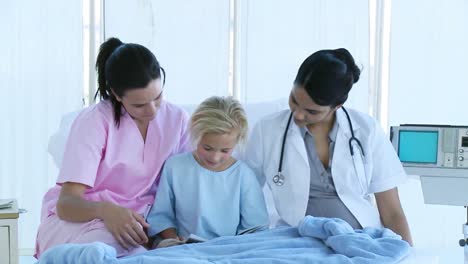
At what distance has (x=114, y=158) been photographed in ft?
7.31

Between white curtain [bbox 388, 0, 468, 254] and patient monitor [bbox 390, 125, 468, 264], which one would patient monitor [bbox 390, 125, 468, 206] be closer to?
patient monitor [bbox 390, 125, 468, 264]

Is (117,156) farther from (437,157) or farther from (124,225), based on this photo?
(437,157)

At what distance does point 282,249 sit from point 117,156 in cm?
67

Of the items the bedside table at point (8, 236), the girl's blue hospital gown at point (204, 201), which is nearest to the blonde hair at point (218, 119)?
the girl's blue hospital gown at point (204, 201)

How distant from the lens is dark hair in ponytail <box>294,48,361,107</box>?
2.11m

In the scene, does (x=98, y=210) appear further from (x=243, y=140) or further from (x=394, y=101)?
(x=394, y=101)

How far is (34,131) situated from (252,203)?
2524mm

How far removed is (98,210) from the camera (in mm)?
2080

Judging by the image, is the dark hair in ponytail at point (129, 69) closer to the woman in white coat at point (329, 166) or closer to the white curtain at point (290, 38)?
the woman in white coat at point (329, 166)

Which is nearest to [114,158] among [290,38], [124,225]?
[124,225]

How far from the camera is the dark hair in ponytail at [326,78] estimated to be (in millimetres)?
2109

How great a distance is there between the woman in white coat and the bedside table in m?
0.86

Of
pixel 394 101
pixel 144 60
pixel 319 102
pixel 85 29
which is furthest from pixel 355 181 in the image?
pixel 85 29

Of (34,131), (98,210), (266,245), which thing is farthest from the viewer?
(34,131)
